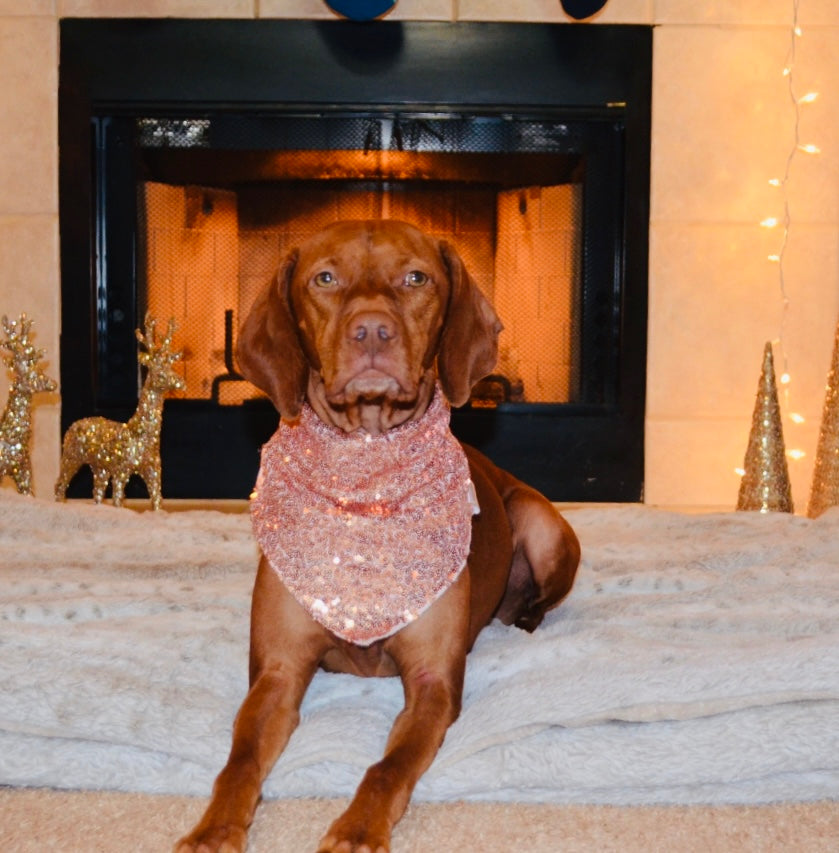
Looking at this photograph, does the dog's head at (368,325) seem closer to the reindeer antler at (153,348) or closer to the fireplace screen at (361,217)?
the reindeer antler at (153,348)

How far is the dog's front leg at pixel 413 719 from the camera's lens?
53.7 inches

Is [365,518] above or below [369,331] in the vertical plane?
below

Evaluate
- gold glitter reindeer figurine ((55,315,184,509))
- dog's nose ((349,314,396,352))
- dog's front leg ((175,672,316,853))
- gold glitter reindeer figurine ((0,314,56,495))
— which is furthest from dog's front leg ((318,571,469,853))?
gold glitter reindeer figurine ((0,314,56,495))

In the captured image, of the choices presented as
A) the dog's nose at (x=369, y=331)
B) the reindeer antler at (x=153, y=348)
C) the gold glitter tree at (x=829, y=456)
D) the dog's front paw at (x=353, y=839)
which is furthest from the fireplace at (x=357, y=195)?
the dog's front paw at (x=353, y=839)

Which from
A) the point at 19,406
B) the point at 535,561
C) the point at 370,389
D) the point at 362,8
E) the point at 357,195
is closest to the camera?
the point at 370,389

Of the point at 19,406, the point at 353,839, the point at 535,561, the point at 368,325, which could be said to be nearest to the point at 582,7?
the point at 19,406

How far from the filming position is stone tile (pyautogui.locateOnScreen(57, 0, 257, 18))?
3971 millimetres

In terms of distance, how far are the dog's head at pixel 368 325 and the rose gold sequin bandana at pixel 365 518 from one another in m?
0.06

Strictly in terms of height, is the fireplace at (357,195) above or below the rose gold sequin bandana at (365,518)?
above

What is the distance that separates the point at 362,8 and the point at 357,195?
619 millimetres

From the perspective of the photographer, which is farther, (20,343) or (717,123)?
(717,123)

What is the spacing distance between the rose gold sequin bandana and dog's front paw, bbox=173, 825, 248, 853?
444 mm

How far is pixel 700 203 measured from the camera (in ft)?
13.5

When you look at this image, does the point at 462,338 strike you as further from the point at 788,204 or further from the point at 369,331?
the point at 788,204
